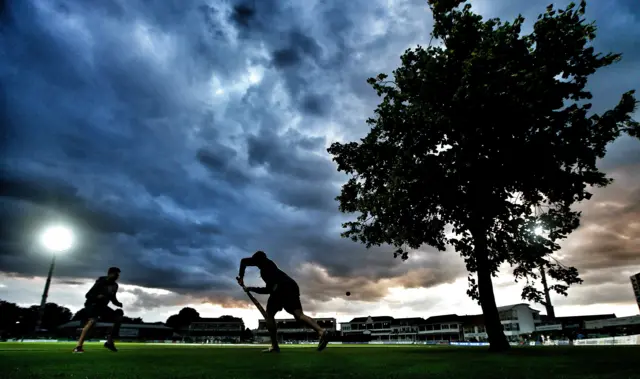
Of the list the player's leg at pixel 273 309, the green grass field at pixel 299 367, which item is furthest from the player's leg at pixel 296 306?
the green grass field at pixel 299 367

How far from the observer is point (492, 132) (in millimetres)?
16609

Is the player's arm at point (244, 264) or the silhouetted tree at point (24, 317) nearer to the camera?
the player's arm at point (244, 264)

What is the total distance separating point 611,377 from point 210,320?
529ft

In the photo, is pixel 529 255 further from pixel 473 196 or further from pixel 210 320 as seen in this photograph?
pixel 210 320

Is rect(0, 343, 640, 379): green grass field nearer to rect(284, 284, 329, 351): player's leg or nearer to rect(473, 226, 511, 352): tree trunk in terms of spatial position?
rect(284, 284, 329, 351): player's leg

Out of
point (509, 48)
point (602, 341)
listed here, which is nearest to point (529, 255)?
point (509, 48)

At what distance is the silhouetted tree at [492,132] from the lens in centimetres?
1562

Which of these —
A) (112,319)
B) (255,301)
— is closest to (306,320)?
(255,301)

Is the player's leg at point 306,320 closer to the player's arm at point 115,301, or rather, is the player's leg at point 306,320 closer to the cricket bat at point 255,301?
the cricket bat at point 255,301

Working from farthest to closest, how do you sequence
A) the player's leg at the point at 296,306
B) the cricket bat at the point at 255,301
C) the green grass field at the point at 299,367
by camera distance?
the cricket bat at the point at 255,301, the player's leg at the point at 296,306, the green grass field at the point at 299,367

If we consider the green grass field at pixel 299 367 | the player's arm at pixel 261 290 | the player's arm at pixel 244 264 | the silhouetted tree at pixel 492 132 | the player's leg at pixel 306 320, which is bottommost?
the green grass field at pixel 299 367

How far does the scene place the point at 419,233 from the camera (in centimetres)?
1881

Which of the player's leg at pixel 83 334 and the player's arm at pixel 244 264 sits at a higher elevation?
the player's arm at pixel 244 264

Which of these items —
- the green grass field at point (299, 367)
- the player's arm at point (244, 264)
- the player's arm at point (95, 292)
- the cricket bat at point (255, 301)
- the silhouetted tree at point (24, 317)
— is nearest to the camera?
the green grass field at point (299, 367)
